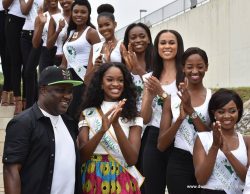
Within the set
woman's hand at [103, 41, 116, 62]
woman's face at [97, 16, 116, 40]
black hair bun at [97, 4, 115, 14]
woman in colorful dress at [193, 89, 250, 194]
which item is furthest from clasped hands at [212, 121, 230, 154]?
black hair bun at [97, 4, 115, 14]

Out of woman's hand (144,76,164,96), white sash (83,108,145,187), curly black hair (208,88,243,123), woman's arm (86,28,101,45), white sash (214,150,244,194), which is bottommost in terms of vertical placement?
white sash (214,150,244,194)

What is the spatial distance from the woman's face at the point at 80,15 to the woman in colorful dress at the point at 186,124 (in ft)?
7.03

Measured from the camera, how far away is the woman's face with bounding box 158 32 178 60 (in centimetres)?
528

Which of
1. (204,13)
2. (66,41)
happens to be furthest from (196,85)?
(204,13)

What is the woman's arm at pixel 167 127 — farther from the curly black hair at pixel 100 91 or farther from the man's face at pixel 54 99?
the man's face at pixel 54 99

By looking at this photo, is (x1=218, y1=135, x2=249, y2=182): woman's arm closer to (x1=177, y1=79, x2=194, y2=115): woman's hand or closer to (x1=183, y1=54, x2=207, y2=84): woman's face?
(x1=177, y1=79, x2=194, y2=115): woman's hand

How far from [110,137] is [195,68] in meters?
1.09

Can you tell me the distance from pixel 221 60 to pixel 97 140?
16.5 metres

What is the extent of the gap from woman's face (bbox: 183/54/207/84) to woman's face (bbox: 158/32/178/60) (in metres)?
0.38

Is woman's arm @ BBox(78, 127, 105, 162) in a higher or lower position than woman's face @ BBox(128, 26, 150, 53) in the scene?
lower

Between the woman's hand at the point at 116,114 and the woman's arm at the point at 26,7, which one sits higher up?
the woman's arm at the point at 26,7

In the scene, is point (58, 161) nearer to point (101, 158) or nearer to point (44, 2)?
point (101, 158)

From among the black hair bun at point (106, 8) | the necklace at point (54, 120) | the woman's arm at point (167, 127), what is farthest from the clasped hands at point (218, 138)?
the black hair bun at point (106, 8)

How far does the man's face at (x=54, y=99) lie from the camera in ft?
13.0
